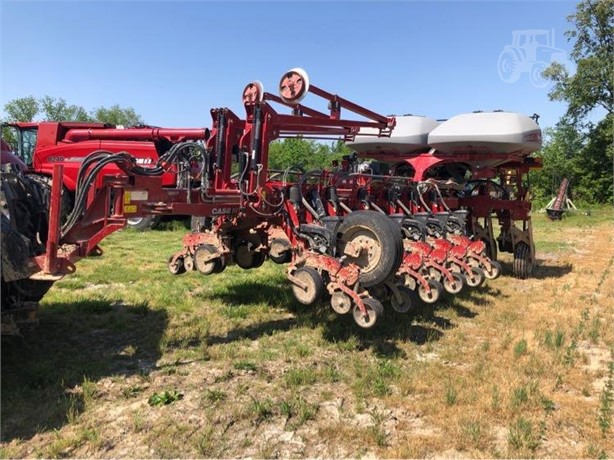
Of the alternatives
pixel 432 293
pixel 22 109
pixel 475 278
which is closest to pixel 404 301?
pixel 432 293

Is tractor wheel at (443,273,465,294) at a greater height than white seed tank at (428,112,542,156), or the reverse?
white seed tank at (428,112,542,156)

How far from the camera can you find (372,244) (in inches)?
180

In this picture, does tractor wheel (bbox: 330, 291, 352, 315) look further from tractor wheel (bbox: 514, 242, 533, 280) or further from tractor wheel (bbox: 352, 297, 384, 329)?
tractor wheel (bbox: 514, 242, 533, 280)

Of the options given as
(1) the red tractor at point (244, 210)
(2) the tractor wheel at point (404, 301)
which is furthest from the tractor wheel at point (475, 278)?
(1) the red tractor at point (244, 210)

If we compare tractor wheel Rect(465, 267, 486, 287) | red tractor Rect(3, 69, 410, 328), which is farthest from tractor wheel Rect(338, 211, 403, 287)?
tractor wheel Rect(465, 267, 486, 287)

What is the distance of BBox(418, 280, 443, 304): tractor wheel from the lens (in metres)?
5.05

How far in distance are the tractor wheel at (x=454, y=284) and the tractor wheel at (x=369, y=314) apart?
1.82 meters

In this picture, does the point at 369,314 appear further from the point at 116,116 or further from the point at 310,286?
the point at 116,116

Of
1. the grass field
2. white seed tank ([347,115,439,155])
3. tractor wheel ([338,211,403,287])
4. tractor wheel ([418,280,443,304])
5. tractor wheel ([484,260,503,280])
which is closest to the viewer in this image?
the grass field

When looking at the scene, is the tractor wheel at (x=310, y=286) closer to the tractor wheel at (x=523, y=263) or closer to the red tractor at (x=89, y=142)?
the tractor wheel at (x=523, y=263)

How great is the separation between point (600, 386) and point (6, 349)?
474 centimetres

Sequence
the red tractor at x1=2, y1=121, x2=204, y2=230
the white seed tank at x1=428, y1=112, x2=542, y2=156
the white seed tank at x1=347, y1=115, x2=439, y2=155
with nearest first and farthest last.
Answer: the white seed tank at x1=428, y1=112, x2=542, y2=156 < the white seed tank at x1=347, y1=115, x2=439, y2=155 < the red tractor at x1=2, y1=121, x2=204, y2=230

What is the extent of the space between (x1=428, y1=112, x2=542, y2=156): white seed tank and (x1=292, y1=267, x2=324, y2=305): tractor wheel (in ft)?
14.4

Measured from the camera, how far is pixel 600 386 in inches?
155
